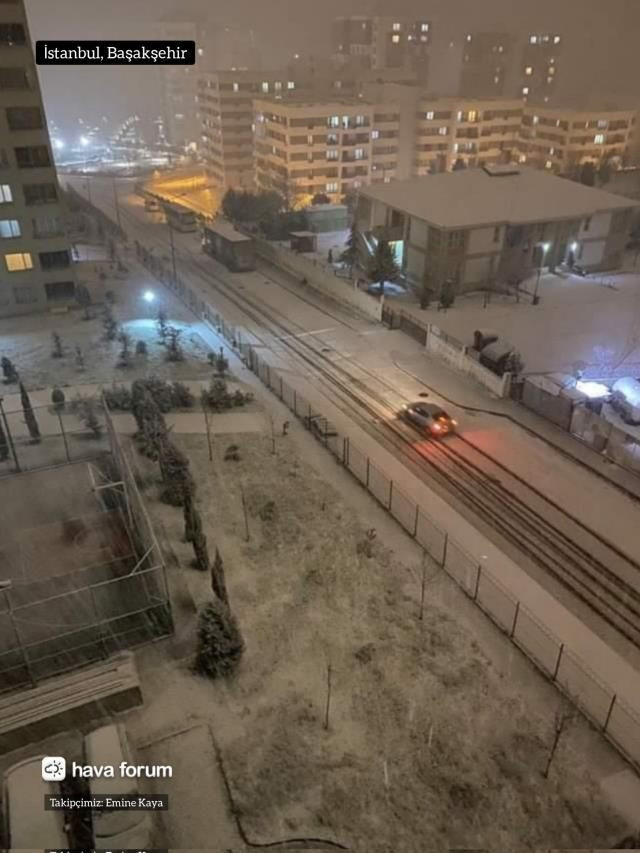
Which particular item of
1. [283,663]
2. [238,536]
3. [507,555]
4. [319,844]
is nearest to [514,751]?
[319,844]

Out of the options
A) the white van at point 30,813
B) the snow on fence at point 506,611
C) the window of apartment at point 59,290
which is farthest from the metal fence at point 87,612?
the window of apartment at point 59,290

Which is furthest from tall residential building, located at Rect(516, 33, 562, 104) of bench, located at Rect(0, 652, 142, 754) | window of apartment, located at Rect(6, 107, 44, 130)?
bench, located at Rect(0, 652, 142, 754)

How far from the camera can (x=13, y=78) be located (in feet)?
124

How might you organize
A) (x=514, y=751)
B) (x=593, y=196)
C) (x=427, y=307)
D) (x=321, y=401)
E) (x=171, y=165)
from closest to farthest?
(x=514, y=751), (x=321, y=401), (x=427, y=307), (x=593, y=196), (x=171, y=165)

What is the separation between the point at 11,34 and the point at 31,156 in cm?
672

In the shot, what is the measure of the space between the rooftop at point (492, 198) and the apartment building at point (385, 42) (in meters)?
97.6

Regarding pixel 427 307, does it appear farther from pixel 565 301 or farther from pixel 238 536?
pixel 238 536

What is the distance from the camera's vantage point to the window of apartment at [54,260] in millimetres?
41469

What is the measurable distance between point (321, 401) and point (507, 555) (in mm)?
13350

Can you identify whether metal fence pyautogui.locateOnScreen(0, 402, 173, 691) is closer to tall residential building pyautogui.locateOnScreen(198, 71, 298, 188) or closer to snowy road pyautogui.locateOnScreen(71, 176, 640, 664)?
snowy road pyautogui.locateOnScreen(71, 176, 640, 664)

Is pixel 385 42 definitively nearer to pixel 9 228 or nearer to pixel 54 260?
pixel 54 260

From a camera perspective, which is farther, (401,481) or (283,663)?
(401,481)

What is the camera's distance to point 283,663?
1591 cm

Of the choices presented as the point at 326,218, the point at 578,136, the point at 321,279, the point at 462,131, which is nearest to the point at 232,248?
the point at 321,279
